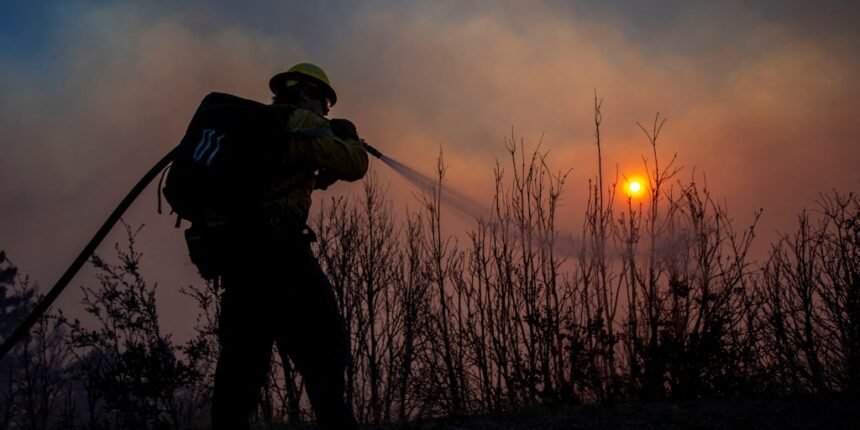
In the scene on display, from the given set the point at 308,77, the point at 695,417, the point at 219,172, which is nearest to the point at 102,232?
the point at 219,172

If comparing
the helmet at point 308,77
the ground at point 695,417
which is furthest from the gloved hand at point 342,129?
the ground at point 695,417

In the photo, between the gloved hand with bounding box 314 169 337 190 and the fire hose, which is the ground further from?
the fire hose

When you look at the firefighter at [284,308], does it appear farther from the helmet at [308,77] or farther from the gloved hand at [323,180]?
the helmet at [308,77]

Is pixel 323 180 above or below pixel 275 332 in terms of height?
above

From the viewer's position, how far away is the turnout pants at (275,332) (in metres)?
2.15

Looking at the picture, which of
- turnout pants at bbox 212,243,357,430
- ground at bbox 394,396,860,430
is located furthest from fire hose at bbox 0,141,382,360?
ground at bbox 394,396,860,430

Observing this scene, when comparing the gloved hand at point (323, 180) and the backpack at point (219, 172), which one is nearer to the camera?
the backpack at point (219, 172)

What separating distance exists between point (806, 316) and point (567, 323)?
358 cm

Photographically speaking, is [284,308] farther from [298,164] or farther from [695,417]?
[695,417]

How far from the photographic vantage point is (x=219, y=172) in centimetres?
210

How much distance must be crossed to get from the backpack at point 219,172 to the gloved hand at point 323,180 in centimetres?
38

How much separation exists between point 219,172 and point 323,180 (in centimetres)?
57

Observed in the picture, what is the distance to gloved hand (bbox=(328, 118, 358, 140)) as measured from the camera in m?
2.50

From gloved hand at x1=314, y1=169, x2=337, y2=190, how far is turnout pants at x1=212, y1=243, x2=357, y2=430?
1.45 feet
